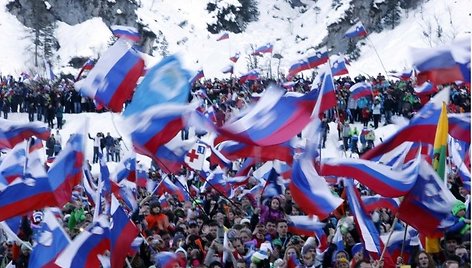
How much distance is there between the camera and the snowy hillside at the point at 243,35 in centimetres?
7144

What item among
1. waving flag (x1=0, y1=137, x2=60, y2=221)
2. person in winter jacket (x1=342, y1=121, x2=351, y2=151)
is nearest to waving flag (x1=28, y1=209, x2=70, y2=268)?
waving flag (x1=0, y1=137, x2=60, y2=221)

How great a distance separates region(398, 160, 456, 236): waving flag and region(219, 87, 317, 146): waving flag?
131 centimetres

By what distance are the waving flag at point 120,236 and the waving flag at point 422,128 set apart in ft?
7.76

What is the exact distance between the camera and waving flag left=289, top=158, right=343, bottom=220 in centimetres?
909

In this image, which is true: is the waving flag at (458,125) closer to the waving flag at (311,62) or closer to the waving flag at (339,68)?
the waving flag at (339,68)

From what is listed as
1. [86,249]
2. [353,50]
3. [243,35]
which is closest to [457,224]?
[86,249]

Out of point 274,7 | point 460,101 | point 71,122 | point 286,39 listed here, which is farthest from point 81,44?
point 460,101

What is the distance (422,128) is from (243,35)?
281 ft

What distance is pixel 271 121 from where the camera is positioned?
9.12 meters

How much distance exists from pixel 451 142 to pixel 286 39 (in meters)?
83.5

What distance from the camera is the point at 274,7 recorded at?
4203 inches

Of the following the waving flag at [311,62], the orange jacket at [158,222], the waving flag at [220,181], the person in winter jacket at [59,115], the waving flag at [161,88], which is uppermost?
the waving flag at [161,88]

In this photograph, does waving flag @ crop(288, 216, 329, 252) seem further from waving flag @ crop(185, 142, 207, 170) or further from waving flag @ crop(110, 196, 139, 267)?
waving flag @ crop(185, 142, 207, 170)

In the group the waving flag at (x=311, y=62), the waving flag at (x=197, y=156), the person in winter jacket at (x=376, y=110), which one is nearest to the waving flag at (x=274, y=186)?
the waving flag at (x=197, y=156)
